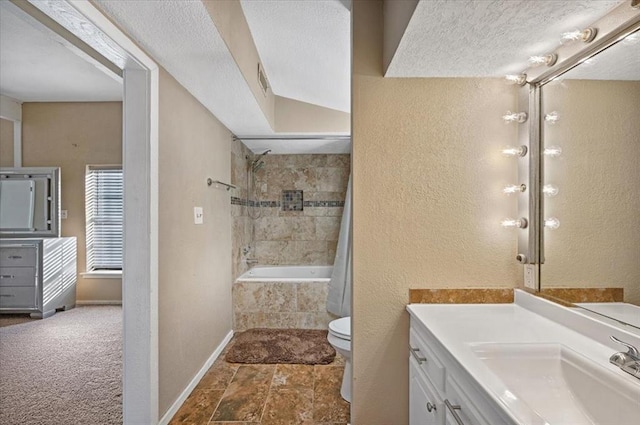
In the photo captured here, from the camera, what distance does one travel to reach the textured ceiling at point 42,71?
9.08ft

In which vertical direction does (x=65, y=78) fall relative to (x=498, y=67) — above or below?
above

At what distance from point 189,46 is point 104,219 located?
12.3ft

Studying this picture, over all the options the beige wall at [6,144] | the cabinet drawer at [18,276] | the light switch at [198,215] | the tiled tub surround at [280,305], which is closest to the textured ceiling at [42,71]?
the beige wall at [6,144]

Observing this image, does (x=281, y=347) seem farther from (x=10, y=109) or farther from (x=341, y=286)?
(x=10, y=109)

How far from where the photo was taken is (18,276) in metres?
4.05

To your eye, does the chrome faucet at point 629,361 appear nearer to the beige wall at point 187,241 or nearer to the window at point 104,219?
the beige wall at point 187,241

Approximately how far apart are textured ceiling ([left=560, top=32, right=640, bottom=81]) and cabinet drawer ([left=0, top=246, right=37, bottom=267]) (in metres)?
5.14

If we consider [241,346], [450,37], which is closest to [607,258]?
[450,37]

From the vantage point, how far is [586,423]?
979 mm

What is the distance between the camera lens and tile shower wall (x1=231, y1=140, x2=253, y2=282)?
3.72 meters

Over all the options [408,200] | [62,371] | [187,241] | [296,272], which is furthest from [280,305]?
[408,200]

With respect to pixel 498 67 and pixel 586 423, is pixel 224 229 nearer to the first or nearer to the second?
pixel 498 67

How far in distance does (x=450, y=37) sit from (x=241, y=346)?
2.92 metres

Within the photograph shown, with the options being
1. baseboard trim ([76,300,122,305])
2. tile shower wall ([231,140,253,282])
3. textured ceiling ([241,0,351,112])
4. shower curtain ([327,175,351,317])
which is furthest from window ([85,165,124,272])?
shower curtain ([327,175,351,317])
